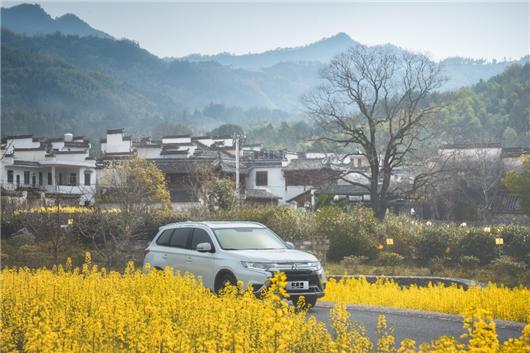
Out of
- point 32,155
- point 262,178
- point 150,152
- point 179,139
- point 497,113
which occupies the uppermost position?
point 497,113

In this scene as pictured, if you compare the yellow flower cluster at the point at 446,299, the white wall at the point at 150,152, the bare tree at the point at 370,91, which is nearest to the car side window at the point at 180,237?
the yellow flower cluster at the point at 446,299

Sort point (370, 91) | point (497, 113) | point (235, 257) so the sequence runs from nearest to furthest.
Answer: point (235, 257)
point (370, 91)
point (497, 113)

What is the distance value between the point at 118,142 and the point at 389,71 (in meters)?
47.7

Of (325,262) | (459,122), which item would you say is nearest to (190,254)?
(325,262)

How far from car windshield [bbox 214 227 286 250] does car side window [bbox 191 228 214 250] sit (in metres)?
0.21

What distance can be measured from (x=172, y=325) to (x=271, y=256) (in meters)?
4.91

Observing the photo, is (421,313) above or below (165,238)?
below

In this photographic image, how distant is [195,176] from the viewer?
207 ft

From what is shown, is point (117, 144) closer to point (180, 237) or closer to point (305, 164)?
point (305, 164)

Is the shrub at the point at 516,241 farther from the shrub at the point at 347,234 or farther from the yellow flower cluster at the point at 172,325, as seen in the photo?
the yellow flower cluster at the point at 172,325

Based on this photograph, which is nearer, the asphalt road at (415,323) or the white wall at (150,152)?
the asphalt road at (415,323)

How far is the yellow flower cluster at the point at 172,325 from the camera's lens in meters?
6.41

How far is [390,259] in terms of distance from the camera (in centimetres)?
2712

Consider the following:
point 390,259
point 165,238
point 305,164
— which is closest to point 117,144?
point 305,164
